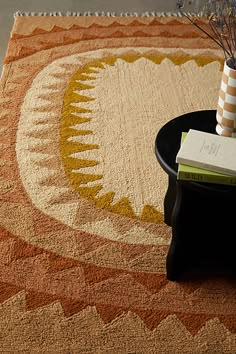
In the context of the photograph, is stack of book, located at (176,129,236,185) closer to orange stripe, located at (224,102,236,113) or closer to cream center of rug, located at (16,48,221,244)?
orange stripe, located at (224,102,236,113)

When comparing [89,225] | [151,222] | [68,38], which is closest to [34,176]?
[89,225]

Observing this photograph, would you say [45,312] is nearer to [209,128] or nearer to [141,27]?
[209,128]

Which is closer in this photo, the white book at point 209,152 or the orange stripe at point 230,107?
the white book at point 209,152

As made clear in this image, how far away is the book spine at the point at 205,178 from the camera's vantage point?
1.37 meters

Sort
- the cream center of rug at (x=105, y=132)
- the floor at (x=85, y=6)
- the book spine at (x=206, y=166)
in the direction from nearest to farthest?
1. the book spine at (x=206, y=166)
2. the cream center of rug at (x=105, y=132)
3. the floor at (x=85, y=6)

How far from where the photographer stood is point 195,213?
1.54 metres

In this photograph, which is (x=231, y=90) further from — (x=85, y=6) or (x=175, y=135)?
(x=85, y=6)

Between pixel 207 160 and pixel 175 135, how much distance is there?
8.2 inches

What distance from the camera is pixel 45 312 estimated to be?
1513mm

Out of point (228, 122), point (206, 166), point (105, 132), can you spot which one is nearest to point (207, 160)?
point (206, 166)

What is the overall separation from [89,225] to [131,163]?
0.34 m

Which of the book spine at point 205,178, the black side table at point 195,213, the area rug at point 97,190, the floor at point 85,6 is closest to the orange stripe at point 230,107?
the black side table at point 195,213

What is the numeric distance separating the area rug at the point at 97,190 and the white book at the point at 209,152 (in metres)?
0.38

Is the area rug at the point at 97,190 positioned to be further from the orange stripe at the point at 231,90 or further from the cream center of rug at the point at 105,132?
the orange stripe at the point at 231,90
